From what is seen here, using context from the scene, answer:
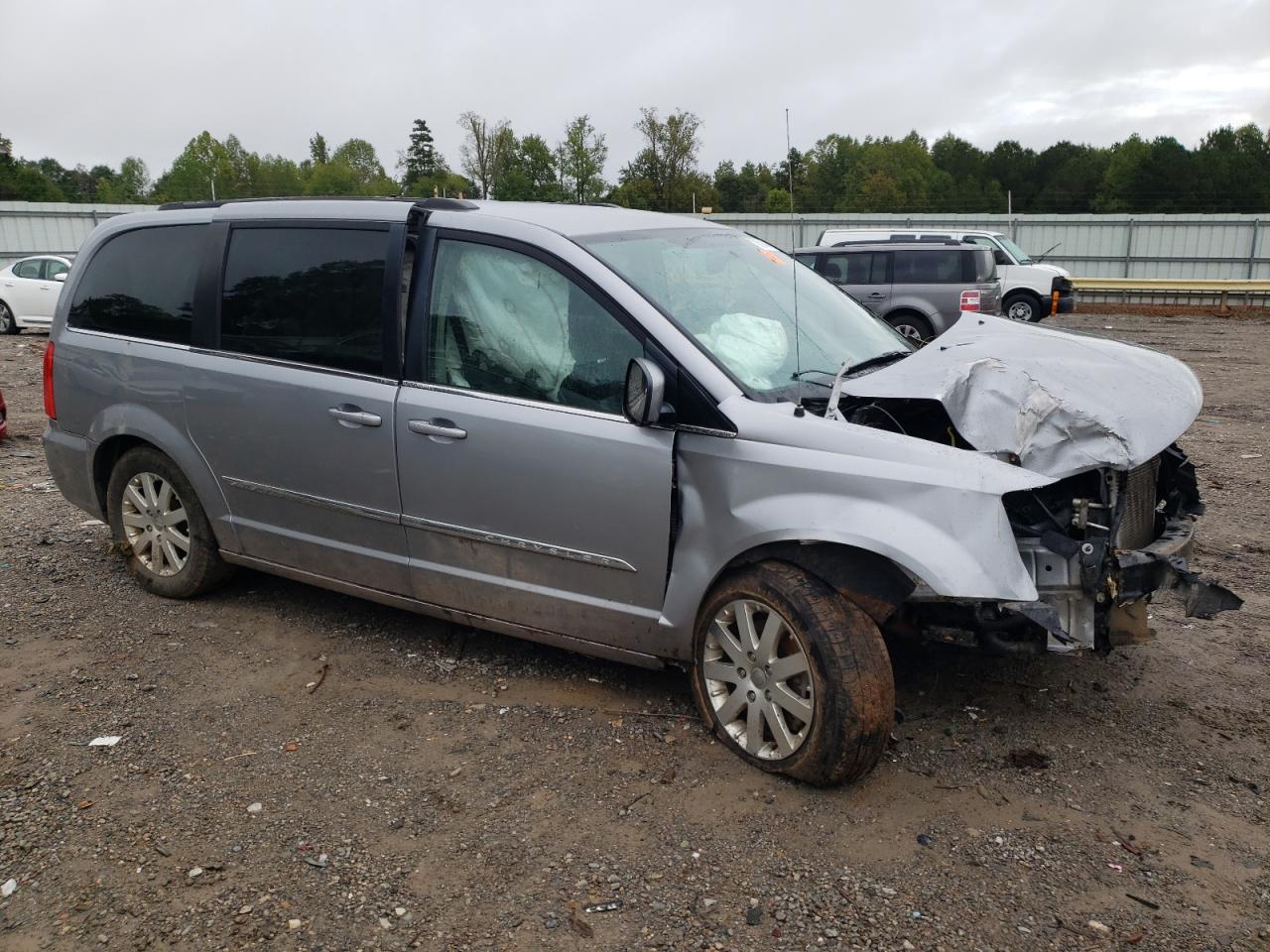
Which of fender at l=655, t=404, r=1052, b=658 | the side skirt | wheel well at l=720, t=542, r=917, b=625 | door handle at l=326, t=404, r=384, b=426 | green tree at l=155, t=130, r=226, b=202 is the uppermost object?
green tree at l=155, t=130, r=226, b=202

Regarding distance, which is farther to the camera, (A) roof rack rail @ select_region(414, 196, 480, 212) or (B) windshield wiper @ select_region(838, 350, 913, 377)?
(A) roof rack rail @ select_region(414, 196, 480, 212)

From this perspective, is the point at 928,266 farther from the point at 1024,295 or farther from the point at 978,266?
the point at 1024,295

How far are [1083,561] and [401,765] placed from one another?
7.85 feet

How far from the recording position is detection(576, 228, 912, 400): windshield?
3854 millimetres

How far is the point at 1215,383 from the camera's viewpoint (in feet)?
43.9

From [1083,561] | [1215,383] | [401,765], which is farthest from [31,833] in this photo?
[1215,383]

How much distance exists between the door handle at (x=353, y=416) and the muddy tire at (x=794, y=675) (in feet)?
5.13

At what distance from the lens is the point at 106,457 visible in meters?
5.32

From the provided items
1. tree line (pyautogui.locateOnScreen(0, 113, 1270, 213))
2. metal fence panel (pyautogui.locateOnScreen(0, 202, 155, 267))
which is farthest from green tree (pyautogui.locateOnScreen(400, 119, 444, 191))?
metal fence panel (pyautogui.locateOnScreen(0, 202, 155, 267))

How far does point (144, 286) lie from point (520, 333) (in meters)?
2.25

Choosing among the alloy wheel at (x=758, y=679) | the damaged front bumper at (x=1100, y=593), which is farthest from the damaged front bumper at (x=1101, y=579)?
the alloy wheel at (x=758, y=679)

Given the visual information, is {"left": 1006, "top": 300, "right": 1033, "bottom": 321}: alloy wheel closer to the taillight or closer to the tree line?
the tree line

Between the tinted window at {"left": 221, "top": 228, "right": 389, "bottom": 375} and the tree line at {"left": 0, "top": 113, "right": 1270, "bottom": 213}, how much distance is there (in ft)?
59.7

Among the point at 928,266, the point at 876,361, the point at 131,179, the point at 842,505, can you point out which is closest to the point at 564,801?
the point at 842,505
